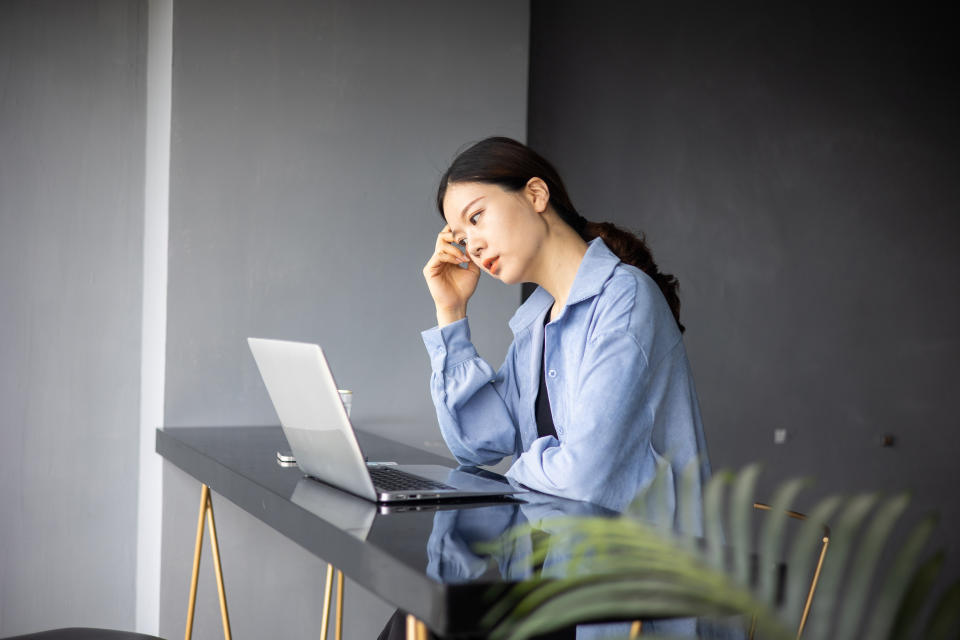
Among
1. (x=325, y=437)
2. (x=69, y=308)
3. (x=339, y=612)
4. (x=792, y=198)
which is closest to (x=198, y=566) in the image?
(x=339, y=612)

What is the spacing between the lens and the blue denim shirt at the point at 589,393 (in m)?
1.53

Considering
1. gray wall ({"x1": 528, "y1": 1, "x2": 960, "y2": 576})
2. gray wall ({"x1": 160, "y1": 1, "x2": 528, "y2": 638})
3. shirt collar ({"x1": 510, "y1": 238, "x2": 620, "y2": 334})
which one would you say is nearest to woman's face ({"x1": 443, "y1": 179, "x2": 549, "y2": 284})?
shirt collar ({"x1": 510, "y1": 238, "x2": 620, "y2": 334})

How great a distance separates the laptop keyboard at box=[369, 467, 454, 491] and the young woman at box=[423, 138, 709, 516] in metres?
0.15

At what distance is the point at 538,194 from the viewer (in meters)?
1.90

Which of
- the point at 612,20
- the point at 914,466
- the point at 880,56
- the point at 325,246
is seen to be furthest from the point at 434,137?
the point at 914,466

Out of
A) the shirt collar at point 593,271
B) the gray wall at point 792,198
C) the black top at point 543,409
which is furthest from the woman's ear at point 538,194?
the gray wall at point 792,198

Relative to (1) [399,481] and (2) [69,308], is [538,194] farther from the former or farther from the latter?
(2) [69,308]

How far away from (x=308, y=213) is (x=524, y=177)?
2.82 ft

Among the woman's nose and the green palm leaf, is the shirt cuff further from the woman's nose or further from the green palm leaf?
the green palm leaf

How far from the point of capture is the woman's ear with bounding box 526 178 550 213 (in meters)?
1.89

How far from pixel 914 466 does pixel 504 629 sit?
11.2 feet

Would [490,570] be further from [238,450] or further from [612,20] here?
[612,20]

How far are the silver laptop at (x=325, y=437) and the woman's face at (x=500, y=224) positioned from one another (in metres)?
0.42

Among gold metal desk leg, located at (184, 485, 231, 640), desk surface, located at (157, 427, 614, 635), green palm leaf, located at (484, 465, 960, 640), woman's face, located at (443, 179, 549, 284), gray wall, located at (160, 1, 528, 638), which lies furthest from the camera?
gray wall, located at (160, 1, 528, 638)
